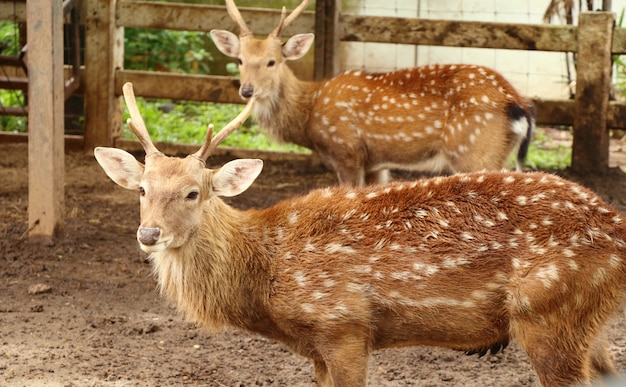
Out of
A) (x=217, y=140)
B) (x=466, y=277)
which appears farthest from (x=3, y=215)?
(x=466, y=277)

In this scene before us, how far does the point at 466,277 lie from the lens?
4.18 meters

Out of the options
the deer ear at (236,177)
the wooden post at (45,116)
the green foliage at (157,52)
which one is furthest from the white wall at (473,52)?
the deer ear at (236,177)

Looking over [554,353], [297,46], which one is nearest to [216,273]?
[554,353]

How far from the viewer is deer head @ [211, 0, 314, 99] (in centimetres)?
792

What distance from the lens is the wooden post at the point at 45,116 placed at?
6508mm

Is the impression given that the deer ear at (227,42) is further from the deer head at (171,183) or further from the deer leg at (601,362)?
the deer leg at (601,362)

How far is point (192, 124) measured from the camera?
37.3 feet

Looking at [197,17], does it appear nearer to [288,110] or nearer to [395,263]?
[288,110]

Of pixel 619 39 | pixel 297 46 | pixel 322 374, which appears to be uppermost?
pixel 619 39

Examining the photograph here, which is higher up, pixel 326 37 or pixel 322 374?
pixel 326 37

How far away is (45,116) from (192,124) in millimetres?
4829

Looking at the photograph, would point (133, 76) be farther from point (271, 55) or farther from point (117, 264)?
point (117, 264)

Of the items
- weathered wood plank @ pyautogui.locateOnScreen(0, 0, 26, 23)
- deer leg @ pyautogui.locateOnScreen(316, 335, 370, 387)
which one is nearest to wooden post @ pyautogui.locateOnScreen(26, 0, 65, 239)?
weathered wood plank @ pyautogui.locateOnScreen(0, 0, 26, 23)

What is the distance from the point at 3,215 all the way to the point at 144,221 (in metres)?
3.67
